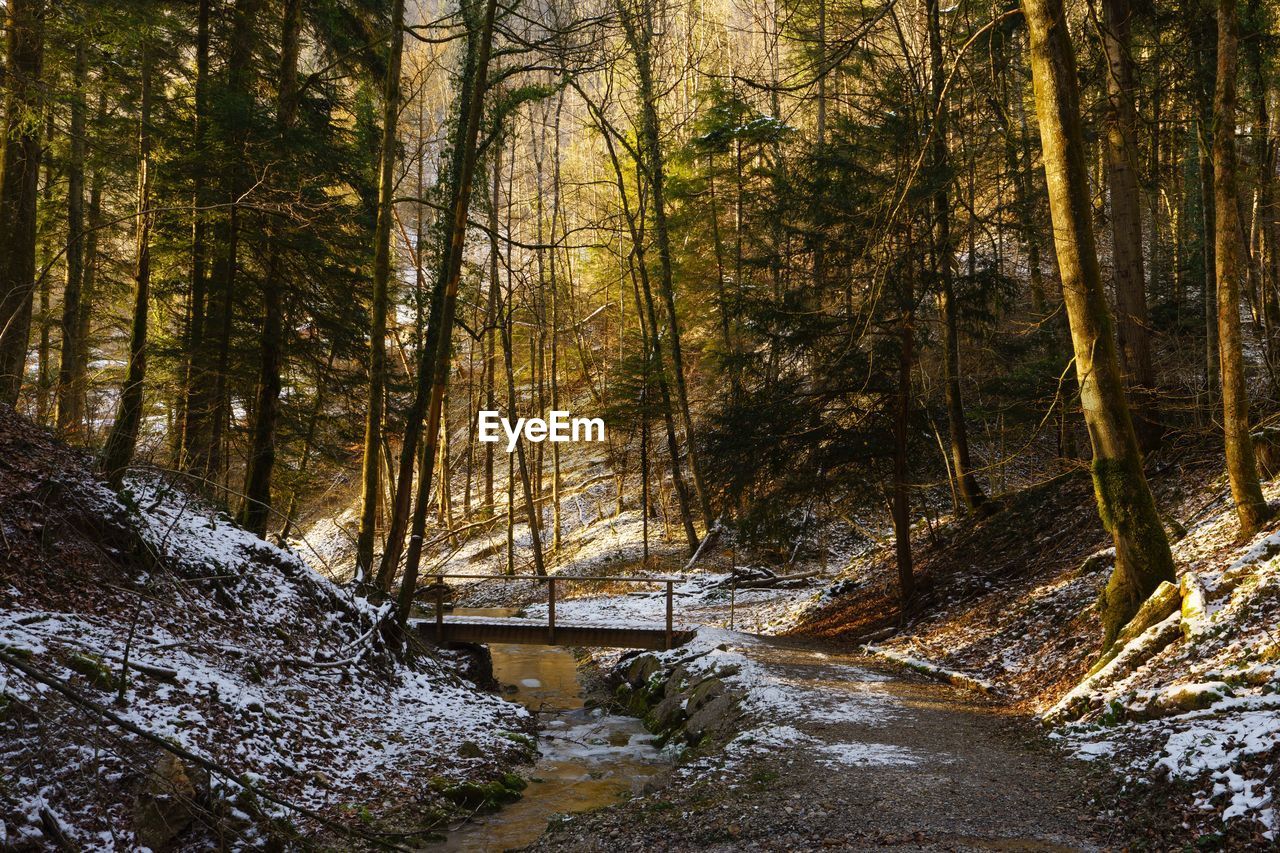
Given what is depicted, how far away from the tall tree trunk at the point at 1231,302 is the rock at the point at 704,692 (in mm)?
5659

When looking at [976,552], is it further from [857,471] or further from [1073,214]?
[1073,214]

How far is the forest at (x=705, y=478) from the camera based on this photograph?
5270 millimetres

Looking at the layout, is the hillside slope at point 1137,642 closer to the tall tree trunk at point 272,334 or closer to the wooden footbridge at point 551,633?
the wooden footbridge at point 551,633

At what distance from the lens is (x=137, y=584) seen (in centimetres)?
731

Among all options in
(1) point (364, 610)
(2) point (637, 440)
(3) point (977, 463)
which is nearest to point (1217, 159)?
(1) point (364, 610)

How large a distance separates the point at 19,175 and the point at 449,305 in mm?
6072

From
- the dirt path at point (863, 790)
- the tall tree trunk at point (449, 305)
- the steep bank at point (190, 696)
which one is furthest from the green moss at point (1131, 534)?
the tall tree trunk at point (449, 305)

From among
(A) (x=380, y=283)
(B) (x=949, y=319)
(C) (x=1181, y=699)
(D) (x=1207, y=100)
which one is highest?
(D) (x=1207, y=100)

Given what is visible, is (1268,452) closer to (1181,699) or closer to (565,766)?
(1181,699)

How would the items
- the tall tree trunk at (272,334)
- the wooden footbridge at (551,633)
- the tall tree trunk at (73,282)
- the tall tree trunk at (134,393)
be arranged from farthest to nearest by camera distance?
1. the wooden footbridge at (551,633)
2. the tall tree trunk at (73,282)
3. the tall tree trunk at (272,334)
4. the tall tree trunk at (134,393)

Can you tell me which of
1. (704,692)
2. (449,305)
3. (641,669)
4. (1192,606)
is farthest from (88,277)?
(1192,606)

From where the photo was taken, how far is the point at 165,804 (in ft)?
15.9

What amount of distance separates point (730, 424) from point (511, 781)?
23.3 ft

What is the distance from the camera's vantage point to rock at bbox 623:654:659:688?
41.5 feet
